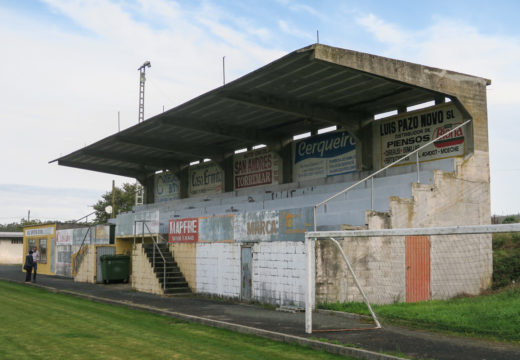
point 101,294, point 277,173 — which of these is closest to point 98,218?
point 277,173

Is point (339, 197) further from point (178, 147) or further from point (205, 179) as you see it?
point (205, 179)

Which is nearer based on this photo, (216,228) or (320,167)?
(216,228)

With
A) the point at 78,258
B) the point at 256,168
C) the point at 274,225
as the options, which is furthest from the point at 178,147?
the point at 274,225

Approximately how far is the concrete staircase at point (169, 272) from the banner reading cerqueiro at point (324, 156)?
7780 millimetres

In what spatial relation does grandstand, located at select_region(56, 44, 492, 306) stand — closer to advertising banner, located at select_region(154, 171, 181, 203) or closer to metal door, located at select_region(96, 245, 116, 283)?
metal door, located at select_region(96, 245, 116, 283)

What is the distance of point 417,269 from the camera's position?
1647cm

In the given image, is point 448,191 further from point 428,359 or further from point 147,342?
point 147,342

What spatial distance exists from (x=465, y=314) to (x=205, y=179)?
2394 centimetres

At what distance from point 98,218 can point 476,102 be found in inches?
2218

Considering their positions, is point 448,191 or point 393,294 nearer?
point 393,294

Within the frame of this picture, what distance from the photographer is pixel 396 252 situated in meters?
16.4

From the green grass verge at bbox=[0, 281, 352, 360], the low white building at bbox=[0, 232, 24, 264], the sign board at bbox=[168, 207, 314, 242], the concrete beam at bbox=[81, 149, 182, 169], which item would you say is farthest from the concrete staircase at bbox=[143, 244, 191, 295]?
the low white building at bbox=[0, 232, 24, 264]

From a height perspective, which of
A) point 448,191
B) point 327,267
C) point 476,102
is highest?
point 476,102

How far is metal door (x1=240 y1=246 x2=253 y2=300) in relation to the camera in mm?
18594
